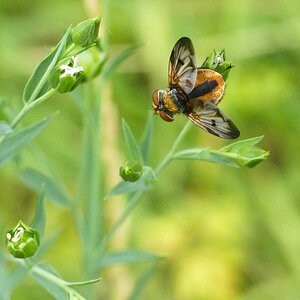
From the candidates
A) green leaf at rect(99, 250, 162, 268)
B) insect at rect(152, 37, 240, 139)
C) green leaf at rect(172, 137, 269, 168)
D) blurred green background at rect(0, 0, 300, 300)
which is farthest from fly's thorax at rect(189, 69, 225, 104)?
blurred green background at rect(0, 0, 300, 300)

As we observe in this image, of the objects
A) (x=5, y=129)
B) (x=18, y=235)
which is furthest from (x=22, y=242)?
(x=5, y=129)

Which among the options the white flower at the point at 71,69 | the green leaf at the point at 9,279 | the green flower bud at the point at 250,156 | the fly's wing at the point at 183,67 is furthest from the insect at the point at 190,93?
the green leaf at the point at 9,279

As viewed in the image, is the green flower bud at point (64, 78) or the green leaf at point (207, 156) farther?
the green leaf at point (207, 156)

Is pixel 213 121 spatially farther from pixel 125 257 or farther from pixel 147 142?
pixel 125 257

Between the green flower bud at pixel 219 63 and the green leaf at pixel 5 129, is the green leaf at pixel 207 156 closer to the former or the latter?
the green flower bud at pixel 219 63

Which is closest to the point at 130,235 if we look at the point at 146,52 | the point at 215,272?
the point at 215,272

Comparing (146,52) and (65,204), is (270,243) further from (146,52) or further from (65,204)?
(65,204)
